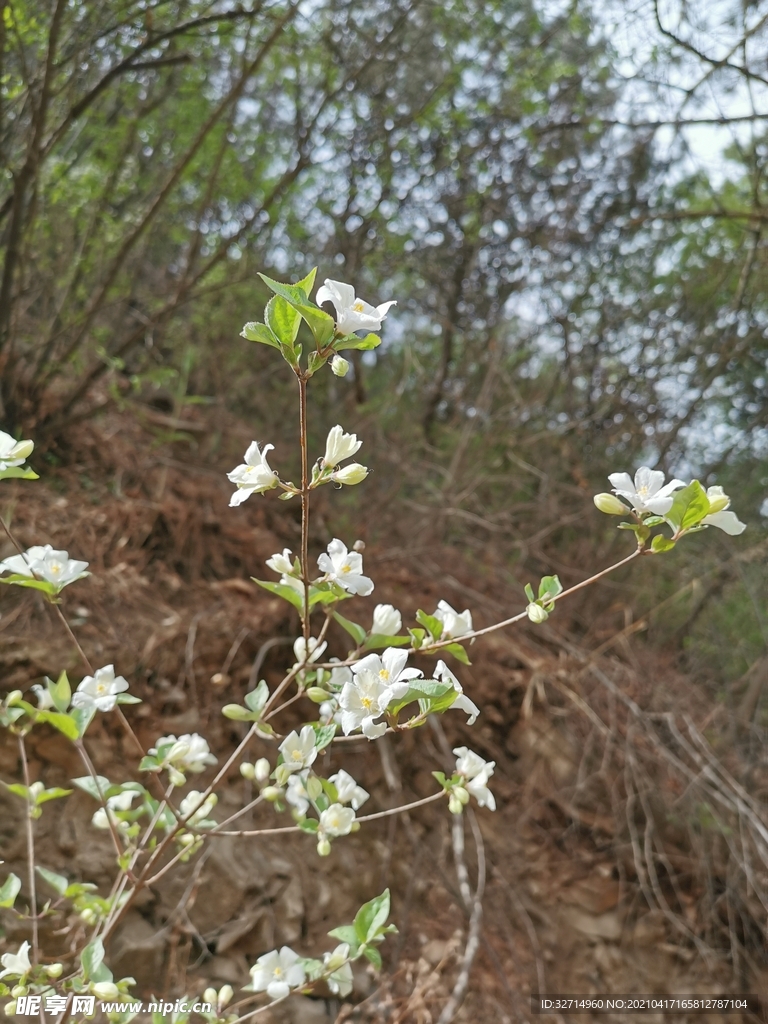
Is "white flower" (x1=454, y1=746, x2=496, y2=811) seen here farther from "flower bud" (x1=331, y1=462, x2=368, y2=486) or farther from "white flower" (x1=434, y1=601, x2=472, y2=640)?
A: "flower bud" (x1=331, y1=462, x2=368, y2=486)

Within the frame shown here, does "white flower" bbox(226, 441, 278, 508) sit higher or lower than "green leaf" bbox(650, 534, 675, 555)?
higher

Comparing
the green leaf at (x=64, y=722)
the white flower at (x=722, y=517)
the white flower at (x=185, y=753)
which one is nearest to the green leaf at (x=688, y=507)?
the white flower at (x=722, y=517)

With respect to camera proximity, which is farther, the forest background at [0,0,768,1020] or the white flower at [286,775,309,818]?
the forest background at [0,0,768,1020]

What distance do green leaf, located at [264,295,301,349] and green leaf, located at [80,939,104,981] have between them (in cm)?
94

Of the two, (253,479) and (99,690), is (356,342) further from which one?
(99,690)

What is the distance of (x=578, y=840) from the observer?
308cm

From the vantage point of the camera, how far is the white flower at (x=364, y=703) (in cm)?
89

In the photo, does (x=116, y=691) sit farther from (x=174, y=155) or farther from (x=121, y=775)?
(x=174, y=155)

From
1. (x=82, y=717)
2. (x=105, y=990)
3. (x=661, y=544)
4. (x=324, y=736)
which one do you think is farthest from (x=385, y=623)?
(x=105, y=990)

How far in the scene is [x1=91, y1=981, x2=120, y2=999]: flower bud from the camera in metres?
1.00

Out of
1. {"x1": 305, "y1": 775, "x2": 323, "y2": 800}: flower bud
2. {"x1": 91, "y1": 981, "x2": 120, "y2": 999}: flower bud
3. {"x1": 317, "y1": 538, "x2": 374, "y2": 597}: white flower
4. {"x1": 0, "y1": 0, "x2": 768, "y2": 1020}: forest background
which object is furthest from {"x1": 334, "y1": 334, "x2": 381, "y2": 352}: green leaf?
{"x1": 0, "y1": 0, "x2": 768, "y2": 1020}: forest background

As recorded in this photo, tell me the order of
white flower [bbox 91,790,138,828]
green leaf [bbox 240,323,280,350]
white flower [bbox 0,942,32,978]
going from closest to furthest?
1. green leaf [bbox 240,323,280,350]
2. white flower [bbox 0,942,32,978]
3. white flower [bbox 91,790,138,828]

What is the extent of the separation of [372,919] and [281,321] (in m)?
0.96

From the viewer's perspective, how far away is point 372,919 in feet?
3.77
